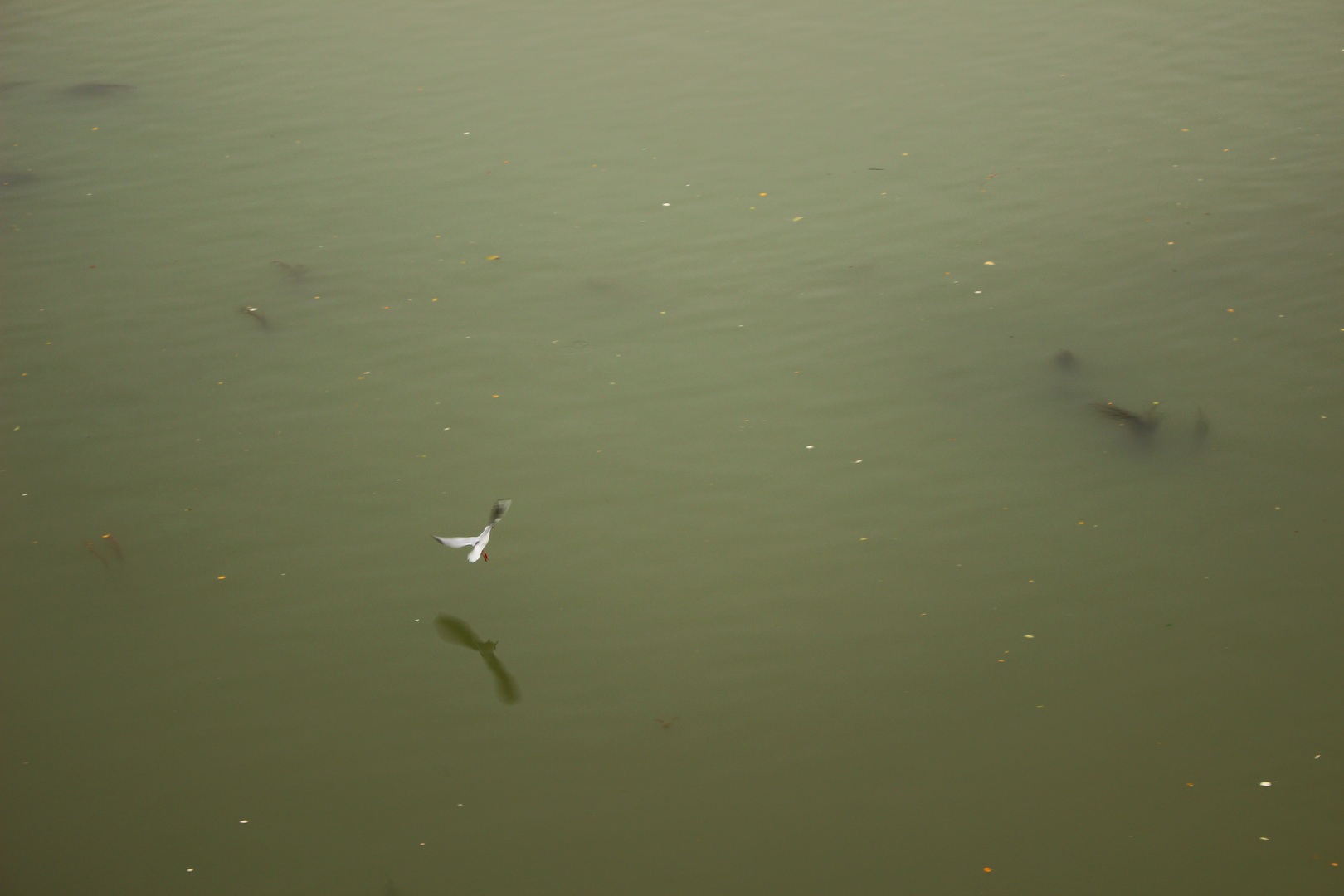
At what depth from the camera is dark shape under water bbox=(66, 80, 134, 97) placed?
6.81m

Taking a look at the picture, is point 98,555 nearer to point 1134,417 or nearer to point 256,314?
Answer: point 256,314

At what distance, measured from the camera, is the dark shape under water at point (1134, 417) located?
4.16 metres

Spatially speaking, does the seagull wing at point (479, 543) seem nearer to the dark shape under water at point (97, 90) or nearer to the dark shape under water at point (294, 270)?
the dark shape under water at point (294, 270)

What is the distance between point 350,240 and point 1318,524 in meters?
4.51

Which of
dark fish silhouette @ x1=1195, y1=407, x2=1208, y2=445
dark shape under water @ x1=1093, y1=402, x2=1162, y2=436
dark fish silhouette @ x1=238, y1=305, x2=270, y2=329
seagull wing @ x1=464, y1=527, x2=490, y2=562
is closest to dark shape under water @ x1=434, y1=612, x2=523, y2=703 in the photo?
seagull wing @ x1=464, y1=527, x2=490, y2=562

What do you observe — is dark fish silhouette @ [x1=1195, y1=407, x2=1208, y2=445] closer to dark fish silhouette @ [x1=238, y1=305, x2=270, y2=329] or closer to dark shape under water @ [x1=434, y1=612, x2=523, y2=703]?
dark shape under water @ [x1=434, y1=612, x2=523, y2=703]

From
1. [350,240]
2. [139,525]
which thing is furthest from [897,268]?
[139,525]

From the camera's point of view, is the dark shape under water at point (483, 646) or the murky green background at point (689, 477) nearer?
the murky green background at point (689, 477)

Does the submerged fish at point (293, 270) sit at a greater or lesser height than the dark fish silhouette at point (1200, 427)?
lesser

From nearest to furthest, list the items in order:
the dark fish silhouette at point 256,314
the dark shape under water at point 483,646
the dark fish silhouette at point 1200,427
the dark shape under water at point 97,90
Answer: the dark shape under water at point 483,646 < the dark fish silhouette at point 1200,427 < the dark fish silhouette at point 256,314 < the dark shape under water at point 97,90

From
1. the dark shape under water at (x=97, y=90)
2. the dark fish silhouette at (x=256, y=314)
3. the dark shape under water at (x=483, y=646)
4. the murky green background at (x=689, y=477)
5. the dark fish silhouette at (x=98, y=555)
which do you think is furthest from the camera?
the dark shape under water at (x=97, y=90)

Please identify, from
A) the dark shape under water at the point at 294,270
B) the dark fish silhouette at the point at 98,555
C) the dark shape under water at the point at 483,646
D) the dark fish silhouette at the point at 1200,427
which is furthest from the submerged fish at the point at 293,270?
the dark fish silhouette at the point at 1200,427

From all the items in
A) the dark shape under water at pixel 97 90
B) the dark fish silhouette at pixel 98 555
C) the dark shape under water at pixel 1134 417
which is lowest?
the dark fish silhouette at pixel 98 555

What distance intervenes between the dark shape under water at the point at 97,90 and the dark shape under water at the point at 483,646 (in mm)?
5085
